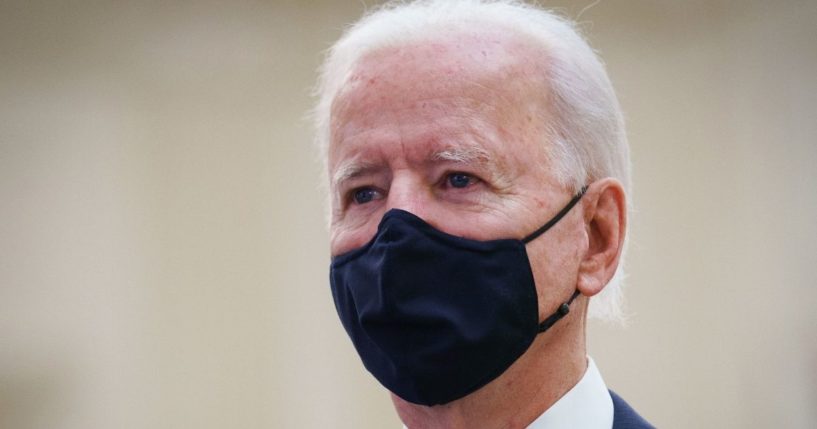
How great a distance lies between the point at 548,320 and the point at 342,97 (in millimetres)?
628

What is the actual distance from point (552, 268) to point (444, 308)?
0.24 metres

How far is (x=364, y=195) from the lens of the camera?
75.1 inches

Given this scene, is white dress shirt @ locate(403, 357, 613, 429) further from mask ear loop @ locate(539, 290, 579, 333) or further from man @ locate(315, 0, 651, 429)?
mask ear loop @ locate(539, 290, 579, 333)

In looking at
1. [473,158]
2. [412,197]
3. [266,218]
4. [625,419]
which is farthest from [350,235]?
[266,218]

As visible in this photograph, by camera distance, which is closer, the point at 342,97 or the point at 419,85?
the point at 419,85

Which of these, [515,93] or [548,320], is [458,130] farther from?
A: [548,320]

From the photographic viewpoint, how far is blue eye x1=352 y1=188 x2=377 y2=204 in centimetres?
189

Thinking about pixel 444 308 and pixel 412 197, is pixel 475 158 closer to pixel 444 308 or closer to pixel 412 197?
pixel 412 197

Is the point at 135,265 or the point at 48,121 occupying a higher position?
the point at 48,121

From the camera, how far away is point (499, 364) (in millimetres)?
1729

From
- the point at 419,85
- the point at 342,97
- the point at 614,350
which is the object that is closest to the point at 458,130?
the point at 419,85

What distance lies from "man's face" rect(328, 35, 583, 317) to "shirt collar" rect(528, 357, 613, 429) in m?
0.20

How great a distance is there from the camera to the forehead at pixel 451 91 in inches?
69.3

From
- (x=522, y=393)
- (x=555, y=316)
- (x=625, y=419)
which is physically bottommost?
(x=625, y=419)
